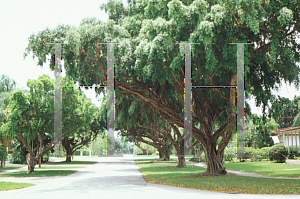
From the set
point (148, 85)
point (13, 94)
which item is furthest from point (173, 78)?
point (13, 94)

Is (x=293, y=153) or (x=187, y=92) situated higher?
(x=187, y=92)

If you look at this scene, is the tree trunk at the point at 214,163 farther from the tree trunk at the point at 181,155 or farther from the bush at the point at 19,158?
the bush at the point at 19,158

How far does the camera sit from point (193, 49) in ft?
40.0

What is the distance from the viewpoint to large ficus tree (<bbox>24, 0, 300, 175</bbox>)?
11734 millimetres

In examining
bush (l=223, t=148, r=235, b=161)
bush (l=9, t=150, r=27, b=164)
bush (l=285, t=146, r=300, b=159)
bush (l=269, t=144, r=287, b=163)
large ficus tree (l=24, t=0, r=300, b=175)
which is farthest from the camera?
bush (l=9, t=150, r=27, b=164)

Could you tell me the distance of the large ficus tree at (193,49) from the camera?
11.7m

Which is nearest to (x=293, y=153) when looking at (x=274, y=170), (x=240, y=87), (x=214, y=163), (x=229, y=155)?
(x=274, y=170)

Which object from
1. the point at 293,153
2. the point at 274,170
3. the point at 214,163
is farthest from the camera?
the point at 293,153

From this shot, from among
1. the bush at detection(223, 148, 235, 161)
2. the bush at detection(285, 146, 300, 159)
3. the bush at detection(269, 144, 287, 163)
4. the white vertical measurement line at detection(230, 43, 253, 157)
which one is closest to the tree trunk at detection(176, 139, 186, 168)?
the bush at detection(269, 144, 287, 163)

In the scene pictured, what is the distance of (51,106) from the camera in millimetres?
21625

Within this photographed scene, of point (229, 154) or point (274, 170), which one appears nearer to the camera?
point (274, 170)

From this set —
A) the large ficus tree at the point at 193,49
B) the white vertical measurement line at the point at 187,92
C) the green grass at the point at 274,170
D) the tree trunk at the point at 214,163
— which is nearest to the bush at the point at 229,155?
the green grass at the point at 274,170

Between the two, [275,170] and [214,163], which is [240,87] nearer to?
[214,163]

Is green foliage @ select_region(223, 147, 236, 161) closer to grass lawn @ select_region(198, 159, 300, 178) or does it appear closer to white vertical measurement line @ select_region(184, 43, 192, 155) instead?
grass lawn @ select_region(198, 159, 300, 178)
